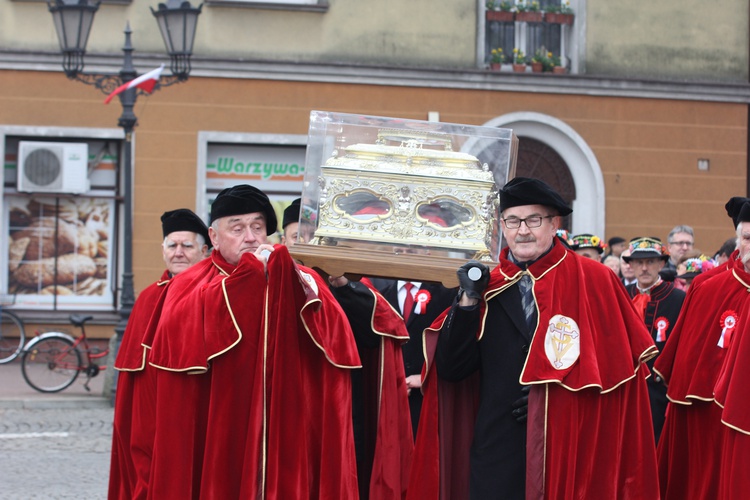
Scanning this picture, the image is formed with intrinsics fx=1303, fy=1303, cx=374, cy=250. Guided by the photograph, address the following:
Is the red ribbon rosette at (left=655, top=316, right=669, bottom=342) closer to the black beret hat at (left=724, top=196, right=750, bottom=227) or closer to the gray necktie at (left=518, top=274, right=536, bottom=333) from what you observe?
the black beret hat at (left=724, top=196, right=750, bottom=227)

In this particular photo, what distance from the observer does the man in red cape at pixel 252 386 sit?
206 inches

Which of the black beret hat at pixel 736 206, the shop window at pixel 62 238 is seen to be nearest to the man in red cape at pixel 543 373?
the black beret hat at pixel 736 206

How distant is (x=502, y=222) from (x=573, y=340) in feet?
1.98

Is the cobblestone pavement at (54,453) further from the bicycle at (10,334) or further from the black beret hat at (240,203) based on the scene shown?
the black beret hat at (240,203)

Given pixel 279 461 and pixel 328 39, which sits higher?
pixel 328 39

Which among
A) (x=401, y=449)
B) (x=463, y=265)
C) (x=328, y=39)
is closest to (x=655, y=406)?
(x=401, y=449)

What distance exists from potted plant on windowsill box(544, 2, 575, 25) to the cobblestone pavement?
9388 millimetres

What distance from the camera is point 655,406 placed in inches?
339

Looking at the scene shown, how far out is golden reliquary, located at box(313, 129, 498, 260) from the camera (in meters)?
5.56

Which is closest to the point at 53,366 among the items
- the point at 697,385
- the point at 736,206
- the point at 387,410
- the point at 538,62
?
the point at 538,62

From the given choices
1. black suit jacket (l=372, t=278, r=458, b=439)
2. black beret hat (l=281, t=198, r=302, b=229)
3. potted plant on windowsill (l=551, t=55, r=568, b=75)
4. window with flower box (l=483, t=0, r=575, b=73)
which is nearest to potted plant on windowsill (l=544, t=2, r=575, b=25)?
window with flower box (l=483, t=0, r=575, b=73)

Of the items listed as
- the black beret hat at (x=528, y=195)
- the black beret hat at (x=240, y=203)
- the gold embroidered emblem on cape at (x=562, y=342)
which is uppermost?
the black beret hat at (x=528, y=195)

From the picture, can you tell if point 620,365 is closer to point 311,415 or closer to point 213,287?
point 311,415

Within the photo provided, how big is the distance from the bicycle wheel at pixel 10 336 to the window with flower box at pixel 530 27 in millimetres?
7685
